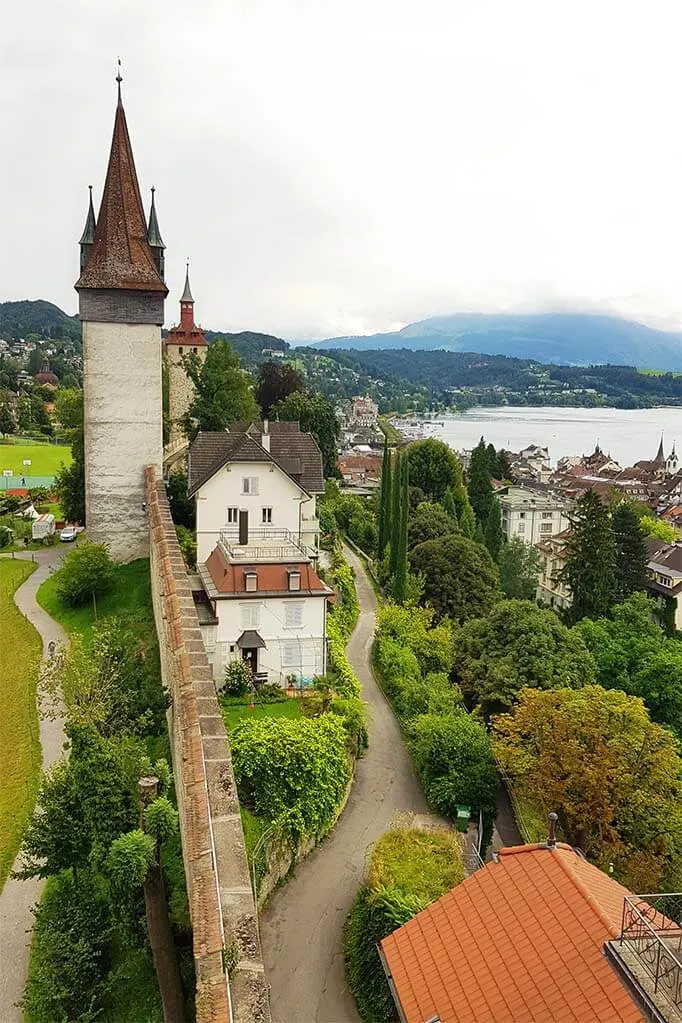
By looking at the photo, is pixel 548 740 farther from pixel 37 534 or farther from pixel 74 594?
pixel 37 534

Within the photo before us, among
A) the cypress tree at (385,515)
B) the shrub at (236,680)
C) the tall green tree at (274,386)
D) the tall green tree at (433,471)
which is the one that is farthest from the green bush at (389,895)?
the tall green tree at (433,471)

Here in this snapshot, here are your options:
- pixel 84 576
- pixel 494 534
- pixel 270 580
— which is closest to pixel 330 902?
pixel 270 580

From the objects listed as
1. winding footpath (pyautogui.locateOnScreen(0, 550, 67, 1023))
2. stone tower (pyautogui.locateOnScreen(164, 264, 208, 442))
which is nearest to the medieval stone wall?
winding footpath (pyautogui.locateOnScreen(0, 550, 67, 1023))

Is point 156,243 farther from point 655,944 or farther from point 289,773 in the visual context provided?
point 655,944

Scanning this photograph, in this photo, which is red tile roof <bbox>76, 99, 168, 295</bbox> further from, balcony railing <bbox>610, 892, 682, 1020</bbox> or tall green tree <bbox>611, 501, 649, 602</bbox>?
tall green tree <bbox>611, 501, 649, 602</bbox>

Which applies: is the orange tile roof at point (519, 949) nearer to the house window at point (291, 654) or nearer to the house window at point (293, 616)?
the house window at point (291, 654)

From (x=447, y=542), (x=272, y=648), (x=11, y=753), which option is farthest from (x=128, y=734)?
(x=447, y=542)
